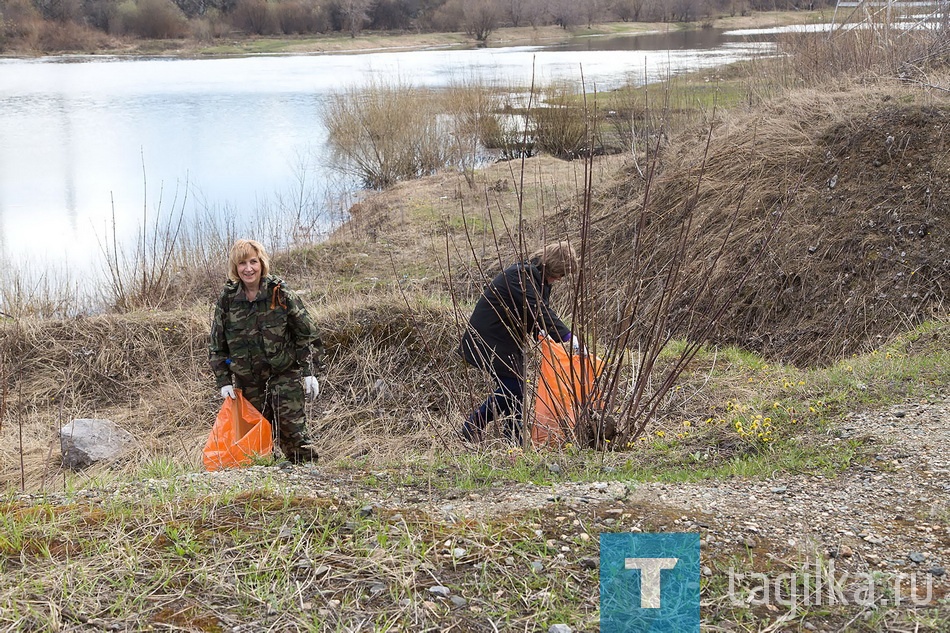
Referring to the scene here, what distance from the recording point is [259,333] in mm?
4637

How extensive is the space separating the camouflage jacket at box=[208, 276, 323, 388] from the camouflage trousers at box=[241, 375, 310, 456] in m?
0.07

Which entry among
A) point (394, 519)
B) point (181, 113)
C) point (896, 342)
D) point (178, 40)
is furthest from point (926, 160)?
point (178, 40)

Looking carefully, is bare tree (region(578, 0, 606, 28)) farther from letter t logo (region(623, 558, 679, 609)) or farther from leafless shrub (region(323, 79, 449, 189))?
letter t logo (region(623, 558, 679, 609))

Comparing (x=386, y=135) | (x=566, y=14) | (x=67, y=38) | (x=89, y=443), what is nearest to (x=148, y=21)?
(x=67, y=38)

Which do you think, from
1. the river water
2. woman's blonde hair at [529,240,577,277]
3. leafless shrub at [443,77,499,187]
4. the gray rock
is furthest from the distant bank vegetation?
the gray rock

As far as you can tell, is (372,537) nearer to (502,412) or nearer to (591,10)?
(502,412)

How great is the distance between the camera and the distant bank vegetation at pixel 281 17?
3888 centimetres

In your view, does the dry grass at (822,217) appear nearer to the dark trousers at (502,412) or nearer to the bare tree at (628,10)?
the dark trousers at (502,412)

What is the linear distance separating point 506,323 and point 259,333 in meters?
1.52

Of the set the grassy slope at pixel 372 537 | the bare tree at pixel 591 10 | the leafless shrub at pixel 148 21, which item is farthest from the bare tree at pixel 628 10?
the grassy slope at pixel 372 537

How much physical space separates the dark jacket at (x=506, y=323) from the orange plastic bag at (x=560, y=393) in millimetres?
144

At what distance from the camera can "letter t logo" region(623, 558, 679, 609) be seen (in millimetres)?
2457

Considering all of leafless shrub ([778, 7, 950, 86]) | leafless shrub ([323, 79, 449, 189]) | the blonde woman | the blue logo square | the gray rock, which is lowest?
the gray rock

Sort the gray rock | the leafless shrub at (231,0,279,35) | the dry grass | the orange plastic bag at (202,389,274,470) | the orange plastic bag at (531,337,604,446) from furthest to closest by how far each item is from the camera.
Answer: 1. the leafless shrub at (231,0,279,35)
2. the dry grass
3. the gray rock
4. the orange plastic bag at (202,389,274,470)
5. the orange plastic bag at (531,337,604,446)
